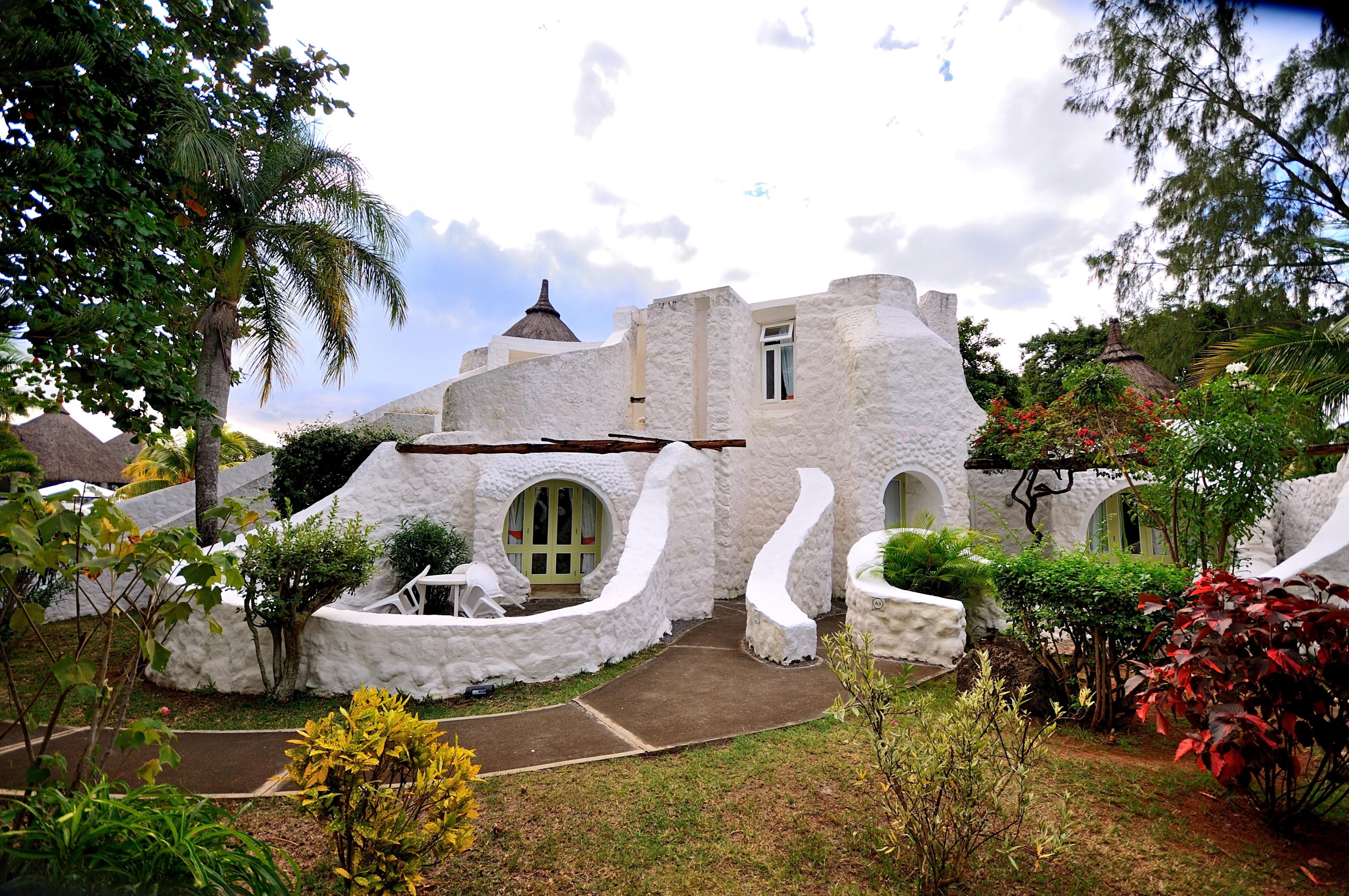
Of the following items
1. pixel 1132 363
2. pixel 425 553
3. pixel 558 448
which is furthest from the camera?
pixel 1132 363

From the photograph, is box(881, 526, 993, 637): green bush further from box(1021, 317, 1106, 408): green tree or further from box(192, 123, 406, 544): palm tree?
box(1021, 317, 1106, 408): green tree

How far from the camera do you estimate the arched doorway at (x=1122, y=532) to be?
1175cm

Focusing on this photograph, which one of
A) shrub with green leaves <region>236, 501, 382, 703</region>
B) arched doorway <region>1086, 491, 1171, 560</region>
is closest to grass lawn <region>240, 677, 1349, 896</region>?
shrub with green leaves <region>236, 501, 382, 703</region>

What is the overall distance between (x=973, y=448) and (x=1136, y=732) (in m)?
7.89

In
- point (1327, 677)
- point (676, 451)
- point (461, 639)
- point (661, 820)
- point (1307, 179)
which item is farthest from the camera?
point (1307, 179)

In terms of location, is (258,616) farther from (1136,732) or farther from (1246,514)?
(1246,514)

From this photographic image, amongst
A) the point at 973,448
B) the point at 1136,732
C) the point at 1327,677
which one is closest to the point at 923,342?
the point at 973,448

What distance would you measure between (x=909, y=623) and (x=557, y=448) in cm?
570

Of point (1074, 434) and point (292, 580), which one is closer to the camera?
point (292, 580)

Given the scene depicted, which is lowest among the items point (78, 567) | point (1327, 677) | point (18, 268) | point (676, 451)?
point (1327, 677)

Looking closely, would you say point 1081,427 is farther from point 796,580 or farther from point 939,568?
point 796,580

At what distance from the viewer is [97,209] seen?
488 centimetres

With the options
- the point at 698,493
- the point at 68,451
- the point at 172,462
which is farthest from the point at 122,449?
the point at 698,493

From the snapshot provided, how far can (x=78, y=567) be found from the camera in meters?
2.27
